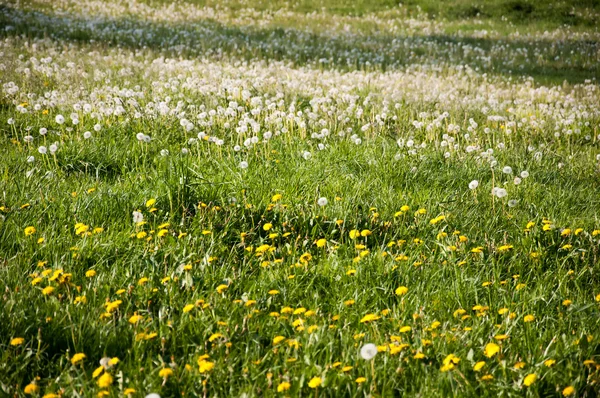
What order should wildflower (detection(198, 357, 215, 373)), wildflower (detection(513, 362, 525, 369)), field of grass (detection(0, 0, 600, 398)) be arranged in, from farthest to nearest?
Answer: field of grass (detection(0, 0, 600, 398)) < wildflower (detection(513, 362, 525, 369)) < wildflower (detection(198, 357, 215, 373))

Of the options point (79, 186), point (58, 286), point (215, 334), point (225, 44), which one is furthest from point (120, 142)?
point (225, 44)

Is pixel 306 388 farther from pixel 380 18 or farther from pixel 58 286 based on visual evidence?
pixel 380 18

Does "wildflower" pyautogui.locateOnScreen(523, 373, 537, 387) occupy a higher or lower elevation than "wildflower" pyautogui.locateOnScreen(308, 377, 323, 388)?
higher

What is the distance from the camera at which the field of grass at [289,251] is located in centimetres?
257

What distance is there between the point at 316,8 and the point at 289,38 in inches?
346

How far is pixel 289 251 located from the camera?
12.3ft

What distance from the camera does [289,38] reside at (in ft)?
53.4

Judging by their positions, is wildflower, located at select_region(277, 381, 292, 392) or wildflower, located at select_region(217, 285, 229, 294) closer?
wildflower, located at select_region(277, 381, 292, 392)

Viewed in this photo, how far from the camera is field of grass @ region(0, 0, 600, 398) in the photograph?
8.44 feet

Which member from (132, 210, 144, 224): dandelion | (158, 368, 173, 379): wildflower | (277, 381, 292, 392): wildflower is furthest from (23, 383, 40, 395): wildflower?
(132, 210, 144, 224): dandelion

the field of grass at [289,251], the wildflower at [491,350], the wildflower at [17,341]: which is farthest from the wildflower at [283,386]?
the wildflower at [17,341]

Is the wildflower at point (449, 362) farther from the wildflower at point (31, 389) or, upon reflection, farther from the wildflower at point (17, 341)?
the wildflower at point (17, 341)

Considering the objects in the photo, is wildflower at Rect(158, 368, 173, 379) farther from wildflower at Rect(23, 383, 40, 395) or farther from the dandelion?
the dandelion

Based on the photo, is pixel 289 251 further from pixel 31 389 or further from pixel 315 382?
pixel 31 389
